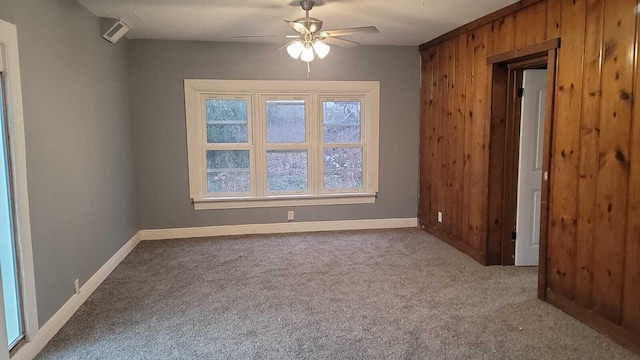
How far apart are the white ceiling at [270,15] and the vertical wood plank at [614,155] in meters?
1.13

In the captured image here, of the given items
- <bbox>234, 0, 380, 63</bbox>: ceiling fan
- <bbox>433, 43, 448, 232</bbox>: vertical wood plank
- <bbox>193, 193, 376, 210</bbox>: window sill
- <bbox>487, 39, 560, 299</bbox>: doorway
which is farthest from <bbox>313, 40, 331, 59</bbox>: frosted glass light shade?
<bbox>193, 193, 376, 210</bbox>: window sill

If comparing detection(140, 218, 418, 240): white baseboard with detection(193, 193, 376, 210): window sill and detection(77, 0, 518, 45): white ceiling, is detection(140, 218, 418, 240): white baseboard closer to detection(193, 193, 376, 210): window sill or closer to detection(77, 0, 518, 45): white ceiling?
detection(193, 193, 376, 210): window sill

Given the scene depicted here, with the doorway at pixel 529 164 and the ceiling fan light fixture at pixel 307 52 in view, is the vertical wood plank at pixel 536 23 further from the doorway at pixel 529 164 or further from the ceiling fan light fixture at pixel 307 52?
the ceiling fan light fixture at pixel 307 52

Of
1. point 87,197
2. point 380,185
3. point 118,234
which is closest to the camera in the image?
point 87,197

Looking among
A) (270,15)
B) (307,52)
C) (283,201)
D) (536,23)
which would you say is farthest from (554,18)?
(283,201)

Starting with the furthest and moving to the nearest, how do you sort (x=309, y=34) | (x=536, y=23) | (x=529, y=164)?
1. (x=529, y=164)
2. (x=309, y=34)
3. (x=536, y=23)

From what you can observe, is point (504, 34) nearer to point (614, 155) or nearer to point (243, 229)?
point (614, 155)

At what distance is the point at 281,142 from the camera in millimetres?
5641

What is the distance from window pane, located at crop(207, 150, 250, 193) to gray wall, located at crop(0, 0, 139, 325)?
1.14m

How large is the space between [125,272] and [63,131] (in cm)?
156

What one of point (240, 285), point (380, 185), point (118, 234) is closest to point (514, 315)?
point (240, 285)

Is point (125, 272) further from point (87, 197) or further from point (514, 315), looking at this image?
point (514, 315)

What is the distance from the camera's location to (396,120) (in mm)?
5793

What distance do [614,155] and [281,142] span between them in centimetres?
370
